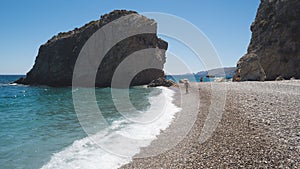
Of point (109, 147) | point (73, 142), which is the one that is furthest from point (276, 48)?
point (73, 142)

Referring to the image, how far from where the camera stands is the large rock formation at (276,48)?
3650cm

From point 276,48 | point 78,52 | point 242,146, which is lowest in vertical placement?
point 242,146

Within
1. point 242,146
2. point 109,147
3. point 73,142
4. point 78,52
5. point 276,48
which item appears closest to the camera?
point 242,146

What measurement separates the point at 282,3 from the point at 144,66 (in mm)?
32073

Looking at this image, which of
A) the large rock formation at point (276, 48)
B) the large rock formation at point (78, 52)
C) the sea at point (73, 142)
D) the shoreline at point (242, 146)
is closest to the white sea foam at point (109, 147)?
the sea at point (73, 142)

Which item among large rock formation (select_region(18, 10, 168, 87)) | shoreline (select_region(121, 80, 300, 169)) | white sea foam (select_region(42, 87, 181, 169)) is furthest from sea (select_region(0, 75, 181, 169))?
large rock formation (select_region(18, 10, 168, 87))

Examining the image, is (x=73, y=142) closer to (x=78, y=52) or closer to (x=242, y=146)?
(x=242, y=146)

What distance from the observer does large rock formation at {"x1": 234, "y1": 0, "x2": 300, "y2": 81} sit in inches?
1437

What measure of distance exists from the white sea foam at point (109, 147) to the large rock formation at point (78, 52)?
41704mm

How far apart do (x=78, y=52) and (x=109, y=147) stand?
5673cm

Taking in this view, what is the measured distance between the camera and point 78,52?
6122 centimetres

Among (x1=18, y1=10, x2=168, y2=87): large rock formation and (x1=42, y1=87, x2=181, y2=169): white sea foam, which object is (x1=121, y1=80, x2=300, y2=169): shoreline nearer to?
(x1=42, y1=87, x2=181, y2=169): white sea foam

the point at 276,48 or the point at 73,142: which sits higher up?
the point at 276,48

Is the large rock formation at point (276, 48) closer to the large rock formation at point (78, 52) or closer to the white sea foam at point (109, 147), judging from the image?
the large rock formation at point (78, 52)
